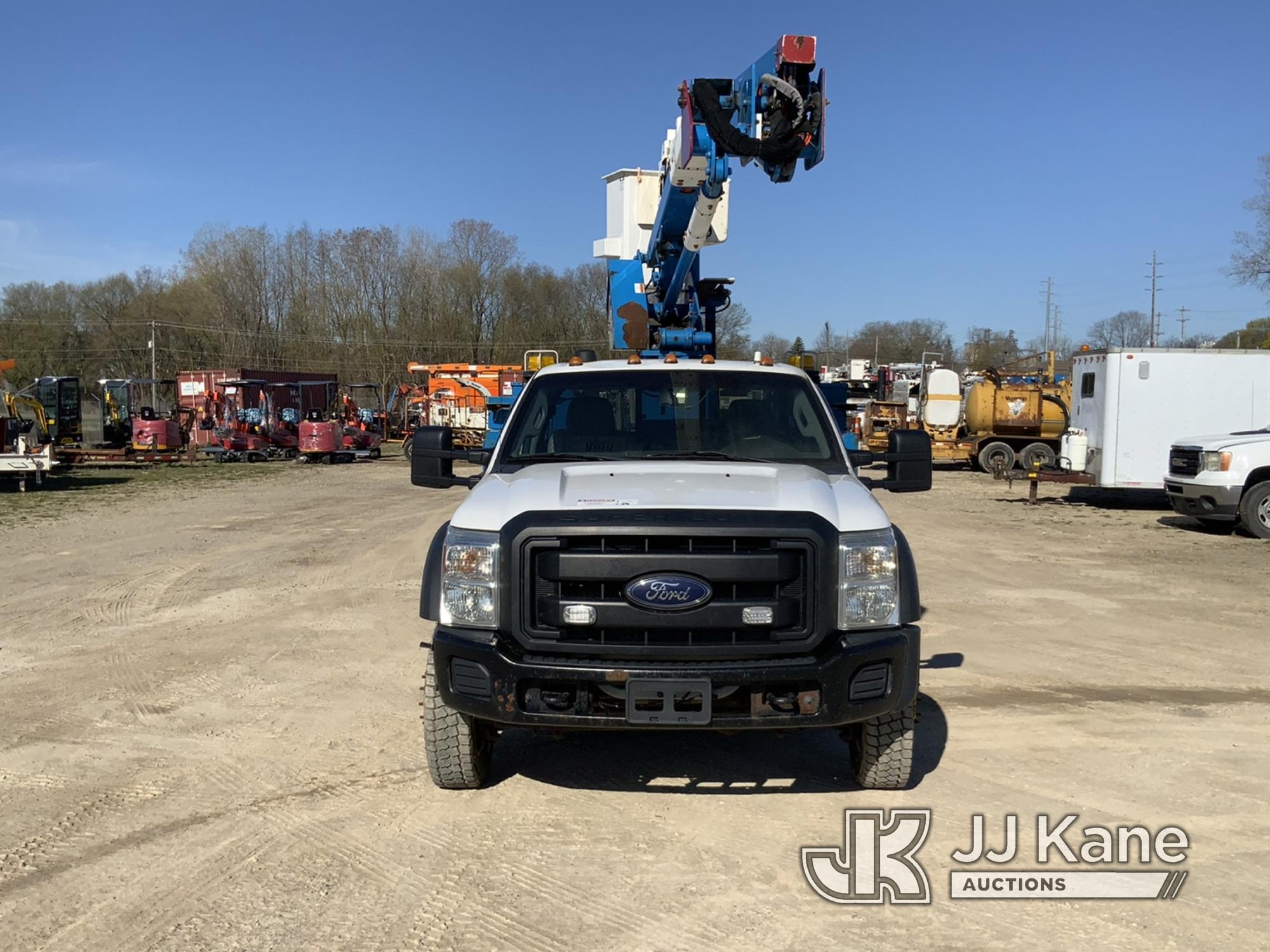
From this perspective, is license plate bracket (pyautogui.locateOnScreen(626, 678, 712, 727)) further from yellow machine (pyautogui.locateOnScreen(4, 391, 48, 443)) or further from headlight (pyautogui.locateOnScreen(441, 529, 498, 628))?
yellow machine (pyautogui.locateOnScreen(4, 391, 48, 443))

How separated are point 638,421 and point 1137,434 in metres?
14.8

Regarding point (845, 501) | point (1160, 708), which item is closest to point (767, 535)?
point (845, 501)

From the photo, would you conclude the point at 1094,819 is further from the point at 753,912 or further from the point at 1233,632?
the point at 1233,632

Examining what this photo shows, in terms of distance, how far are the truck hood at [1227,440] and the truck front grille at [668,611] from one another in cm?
1299

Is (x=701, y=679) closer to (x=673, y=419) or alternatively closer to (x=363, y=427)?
(x=673, y=419)

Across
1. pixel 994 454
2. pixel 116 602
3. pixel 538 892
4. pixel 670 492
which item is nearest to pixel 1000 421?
pixel 994 454

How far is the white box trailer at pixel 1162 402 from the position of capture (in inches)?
689

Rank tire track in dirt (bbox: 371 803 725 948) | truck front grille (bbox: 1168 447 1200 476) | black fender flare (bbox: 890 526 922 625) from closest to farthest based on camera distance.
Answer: tire track in dirt (bbox: 371 803 725 948) < black fender flare (bbox: 890 526 922 625) < truck front grille (bbox: 1168 447 1200 476)

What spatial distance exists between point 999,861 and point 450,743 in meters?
2.32

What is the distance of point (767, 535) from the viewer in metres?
3.95

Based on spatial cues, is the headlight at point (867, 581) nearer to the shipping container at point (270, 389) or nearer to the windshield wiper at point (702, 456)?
the windshield wiper at point (702, 456)

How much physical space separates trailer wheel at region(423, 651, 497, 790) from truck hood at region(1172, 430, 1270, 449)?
13.4 meters

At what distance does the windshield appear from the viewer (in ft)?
17.4

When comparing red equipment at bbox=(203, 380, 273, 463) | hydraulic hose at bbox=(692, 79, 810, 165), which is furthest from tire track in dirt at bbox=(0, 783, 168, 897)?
red equipment at bbox=(203, 380, 273, 463)
